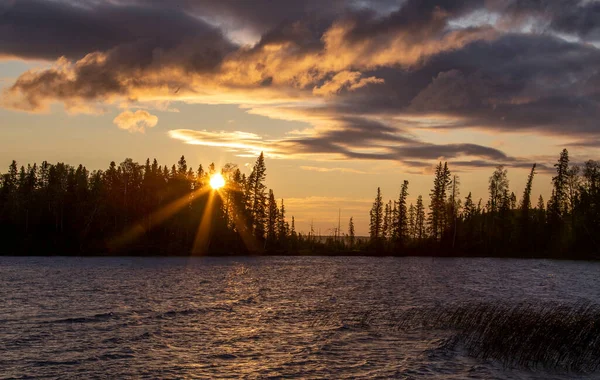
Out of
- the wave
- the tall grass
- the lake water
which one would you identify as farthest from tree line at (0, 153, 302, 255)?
the tall grass

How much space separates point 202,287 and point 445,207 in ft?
388

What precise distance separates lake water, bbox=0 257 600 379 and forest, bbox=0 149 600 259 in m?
80.7

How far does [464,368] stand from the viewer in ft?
89.2

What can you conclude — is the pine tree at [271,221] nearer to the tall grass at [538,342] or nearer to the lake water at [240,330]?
the lake water at [240,330]

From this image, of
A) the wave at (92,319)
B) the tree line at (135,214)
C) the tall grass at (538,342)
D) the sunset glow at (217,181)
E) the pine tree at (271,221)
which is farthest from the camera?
the pine tree at (271,221)

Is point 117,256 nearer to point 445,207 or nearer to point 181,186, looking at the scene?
point 181,186

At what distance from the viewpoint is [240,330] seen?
36.1 m

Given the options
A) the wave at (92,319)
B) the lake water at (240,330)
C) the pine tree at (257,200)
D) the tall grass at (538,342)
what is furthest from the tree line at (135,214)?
the tall grass at (538,342)

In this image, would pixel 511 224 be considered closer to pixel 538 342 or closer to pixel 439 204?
pixel 439 204

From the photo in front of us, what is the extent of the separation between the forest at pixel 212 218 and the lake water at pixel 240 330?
80.7 metres

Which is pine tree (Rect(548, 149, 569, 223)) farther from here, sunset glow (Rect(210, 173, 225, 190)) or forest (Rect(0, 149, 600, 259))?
sunset glow (Rect(210, 173, 225, 190))

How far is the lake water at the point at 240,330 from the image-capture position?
2647 cm

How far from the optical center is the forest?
143m

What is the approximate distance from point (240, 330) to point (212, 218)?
116142 mm
